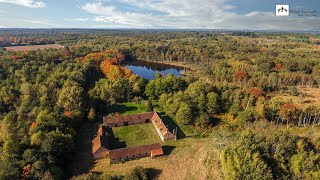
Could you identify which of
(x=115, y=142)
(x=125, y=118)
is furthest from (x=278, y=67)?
(x=115, y=142)

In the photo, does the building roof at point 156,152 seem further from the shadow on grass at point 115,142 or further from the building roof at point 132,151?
the shadow on grass at point 115,142

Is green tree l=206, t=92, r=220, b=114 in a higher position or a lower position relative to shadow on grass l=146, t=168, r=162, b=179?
higher

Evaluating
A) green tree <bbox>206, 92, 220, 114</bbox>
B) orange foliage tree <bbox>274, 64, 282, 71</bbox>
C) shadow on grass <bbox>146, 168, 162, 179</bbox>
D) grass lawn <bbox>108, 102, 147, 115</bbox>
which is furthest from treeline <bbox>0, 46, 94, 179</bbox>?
orange foliage tree <bbox>274, 64, 282, 71</bbox>

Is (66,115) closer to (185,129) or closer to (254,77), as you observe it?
(185,129)

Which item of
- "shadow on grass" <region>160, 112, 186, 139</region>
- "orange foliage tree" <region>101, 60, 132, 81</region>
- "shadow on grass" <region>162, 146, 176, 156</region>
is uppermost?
"orange foliage tree" <region>101, 60, 132, 81</region>

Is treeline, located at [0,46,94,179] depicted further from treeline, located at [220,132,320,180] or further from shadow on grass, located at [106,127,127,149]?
treeline, located at [220,132,320,180]

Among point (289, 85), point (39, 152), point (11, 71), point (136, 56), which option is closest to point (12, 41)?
point (136, 56)
